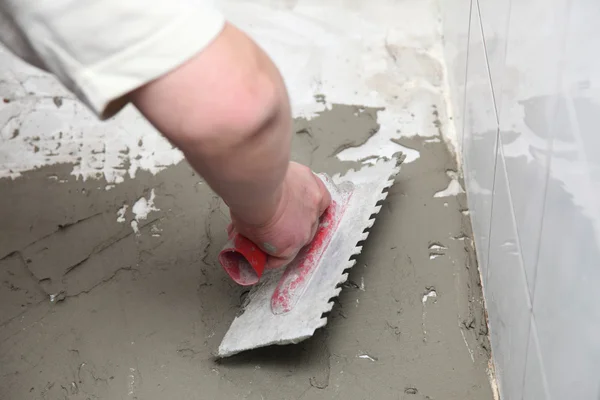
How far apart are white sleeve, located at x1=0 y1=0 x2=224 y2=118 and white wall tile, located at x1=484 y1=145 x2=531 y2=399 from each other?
0.66 meters

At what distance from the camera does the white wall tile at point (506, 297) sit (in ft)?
3.67

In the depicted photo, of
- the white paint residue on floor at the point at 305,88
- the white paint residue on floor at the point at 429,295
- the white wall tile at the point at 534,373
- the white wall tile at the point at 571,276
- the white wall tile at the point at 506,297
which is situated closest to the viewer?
the white wall tile at the point at 571,276

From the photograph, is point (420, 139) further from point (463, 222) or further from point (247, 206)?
point (247, 206)

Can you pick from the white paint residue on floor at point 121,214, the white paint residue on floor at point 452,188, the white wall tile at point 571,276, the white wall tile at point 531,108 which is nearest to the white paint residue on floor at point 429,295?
the white paint residue on floor at point 452,188

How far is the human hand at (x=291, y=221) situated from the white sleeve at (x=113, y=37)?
412 mm

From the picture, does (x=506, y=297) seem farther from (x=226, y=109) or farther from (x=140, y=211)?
(x=140, y=211)

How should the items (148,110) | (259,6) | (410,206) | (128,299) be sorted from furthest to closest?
1. (259,6)
2. (410,206)
3. (128,299)
4. (148,110)

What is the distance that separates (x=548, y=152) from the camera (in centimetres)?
90

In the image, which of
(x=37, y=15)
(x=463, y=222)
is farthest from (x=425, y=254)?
(x=37, y=15)

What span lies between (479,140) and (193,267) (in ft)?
2.33

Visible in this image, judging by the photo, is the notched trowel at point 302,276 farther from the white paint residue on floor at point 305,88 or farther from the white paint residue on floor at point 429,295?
the white paint residue on floor at point 305,88

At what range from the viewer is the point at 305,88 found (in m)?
1.90

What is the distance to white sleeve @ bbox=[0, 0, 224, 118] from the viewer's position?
0.75 meters

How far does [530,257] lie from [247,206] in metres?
0.45
